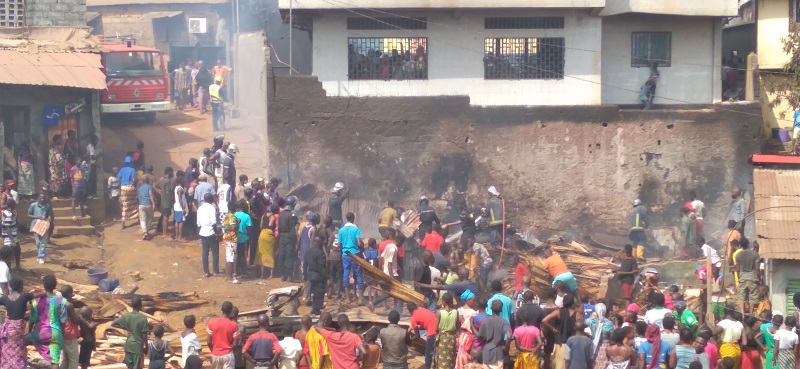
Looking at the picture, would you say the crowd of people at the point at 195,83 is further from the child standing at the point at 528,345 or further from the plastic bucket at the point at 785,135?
the child standing at the point at 528,345

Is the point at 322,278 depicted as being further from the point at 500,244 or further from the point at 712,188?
the point at 712,188

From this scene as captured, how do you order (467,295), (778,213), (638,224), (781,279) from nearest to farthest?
(467,295)
(781,279)
(778,213)
(638,224)

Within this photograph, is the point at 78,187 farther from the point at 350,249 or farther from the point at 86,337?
the point at 86,337

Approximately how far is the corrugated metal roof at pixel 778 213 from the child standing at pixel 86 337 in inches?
410

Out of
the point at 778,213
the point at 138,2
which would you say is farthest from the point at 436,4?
the point at 138,2

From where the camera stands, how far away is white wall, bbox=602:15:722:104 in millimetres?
29672

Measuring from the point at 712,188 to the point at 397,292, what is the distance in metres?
10.4

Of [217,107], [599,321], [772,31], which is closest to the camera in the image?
[599,321]

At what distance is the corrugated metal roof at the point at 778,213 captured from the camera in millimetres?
20938

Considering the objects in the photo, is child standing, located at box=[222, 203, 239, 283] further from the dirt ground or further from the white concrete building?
the white concrete building

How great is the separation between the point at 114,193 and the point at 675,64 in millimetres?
12686

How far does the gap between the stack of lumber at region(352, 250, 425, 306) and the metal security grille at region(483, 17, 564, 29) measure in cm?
922

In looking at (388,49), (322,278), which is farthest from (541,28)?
(322,278)

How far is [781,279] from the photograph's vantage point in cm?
2117
